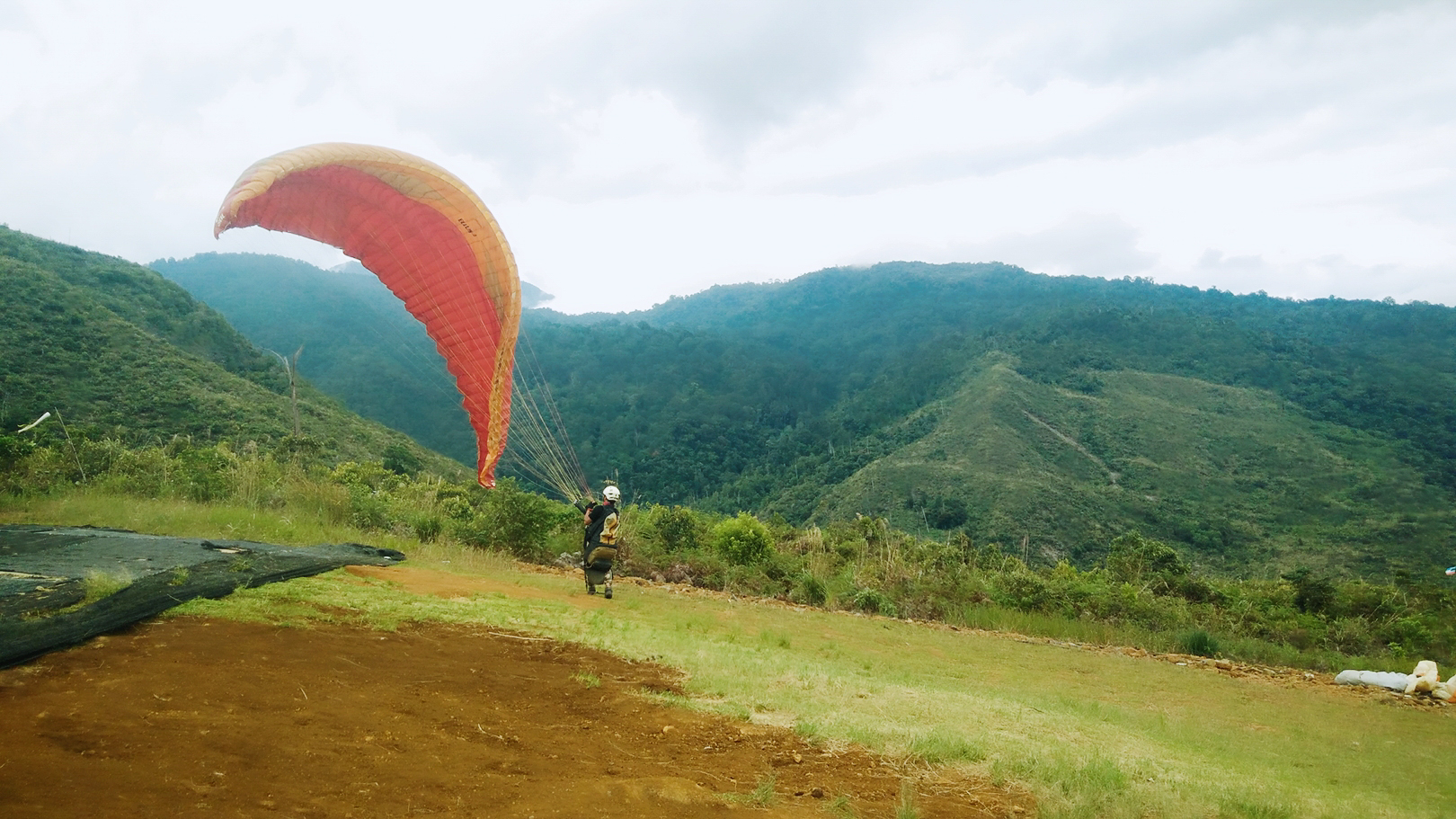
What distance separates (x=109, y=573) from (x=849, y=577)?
10024mm

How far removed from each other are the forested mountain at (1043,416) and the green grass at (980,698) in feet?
69.8

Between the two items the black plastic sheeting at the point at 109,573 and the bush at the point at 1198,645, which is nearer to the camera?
the black plastic sheeting at the point at 109,573

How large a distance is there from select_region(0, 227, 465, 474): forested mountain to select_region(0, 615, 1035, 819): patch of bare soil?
16308 mm

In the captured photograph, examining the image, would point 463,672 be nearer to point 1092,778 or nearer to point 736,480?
point 1092,778

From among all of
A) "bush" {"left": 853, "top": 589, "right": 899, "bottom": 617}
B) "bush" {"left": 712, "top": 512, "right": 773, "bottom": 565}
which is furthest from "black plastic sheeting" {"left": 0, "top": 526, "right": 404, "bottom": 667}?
"bush" {"left": 853, "top": 589, "right": 899, "bottom": 617}

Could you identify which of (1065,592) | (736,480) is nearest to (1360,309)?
(736,480)

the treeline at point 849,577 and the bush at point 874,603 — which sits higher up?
the treeline at point 849,577

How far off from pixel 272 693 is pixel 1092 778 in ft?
13.3

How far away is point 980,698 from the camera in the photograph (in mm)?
6012

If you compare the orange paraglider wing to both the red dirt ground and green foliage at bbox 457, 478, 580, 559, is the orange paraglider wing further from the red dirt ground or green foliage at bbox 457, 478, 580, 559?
green foliage at bbox 457, 478, 580, 559


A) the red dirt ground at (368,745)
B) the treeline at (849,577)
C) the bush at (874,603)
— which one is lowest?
the bush at (874,603)

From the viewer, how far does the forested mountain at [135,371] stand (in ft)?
78.2

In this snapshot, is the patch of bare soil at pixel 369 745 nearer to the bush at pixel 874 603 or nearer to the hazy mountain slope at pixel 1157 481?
the bush at pixel 874 603

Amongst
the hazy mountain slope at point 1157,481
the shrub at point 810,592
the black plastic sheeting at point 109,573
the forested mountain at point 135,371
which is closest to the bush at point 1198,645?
the shrub at point 810,592
